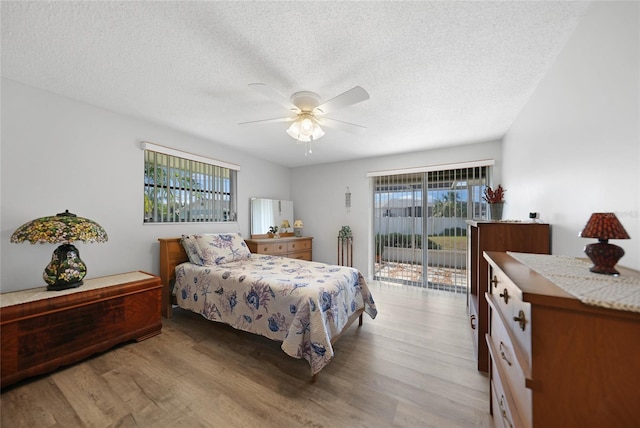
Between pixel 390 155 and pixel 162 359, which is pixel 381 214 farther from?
pixel 162 359

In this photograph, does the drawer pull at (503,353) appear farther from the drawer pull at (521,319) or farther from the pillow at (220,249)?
the pillow at (220,249)

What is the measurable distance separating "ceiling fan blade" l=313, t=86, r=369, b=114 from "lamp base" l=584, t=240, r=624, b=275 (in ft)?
4.79

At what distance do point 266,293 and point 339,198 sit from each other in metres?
3.06

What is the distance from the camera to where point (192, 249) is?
291 cm

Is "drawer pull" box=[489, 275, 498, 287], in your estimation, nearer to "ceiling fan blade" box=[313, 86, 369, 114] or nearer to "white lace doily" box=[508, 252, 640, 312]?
"white lace doily" box=[508, 252, 640, 312]

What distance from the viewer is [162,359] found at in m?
1.99

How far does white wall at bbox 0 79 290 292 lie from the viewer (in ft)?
6.66

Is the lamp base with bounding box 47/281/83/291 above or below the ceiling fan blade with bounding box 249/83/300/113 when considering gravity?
below

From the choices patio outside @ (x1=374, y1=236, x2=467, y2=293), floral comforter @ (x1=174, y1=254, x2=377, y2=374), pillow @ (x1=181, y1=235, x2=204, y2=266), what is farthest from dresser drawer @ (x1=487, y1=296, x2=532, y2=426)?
patio outside @ (x1=374, y1=236, x2=467, y2=293)

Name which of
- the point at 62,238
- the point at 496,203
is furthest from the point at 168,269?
the point at 496,203

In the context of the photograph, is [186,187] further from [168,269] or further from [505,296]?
[505,296]

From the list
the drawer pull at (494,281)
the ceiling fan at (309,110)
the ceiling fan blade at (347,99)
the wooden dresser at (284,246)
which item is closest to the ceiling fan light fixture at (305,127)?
the ceiling fan at (309,110)

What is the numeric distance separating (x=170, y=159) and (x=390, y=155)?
3.60 meters

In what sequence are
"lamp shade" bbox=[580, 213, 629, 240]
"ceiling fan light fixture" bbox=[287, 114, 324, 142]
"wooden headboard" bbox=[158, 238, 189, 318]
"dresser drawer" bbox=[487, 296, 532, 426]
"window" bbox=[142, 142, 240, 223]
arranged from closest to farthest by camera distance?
1. "dresser drawer" bbox=[487, 296, 532, 426]
2. "lamp shade" bbox=[580, 213, 629, 240]
3. "ceiling fan light fixture" bbox=[287, 114, 324, 142]
4. "wooden headboard" bbox=[158, 238, 189, 318]
5. "window" bbox=[142, 142, 240, 223]
